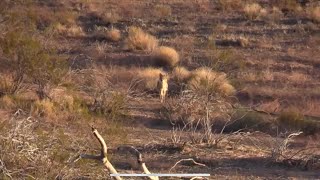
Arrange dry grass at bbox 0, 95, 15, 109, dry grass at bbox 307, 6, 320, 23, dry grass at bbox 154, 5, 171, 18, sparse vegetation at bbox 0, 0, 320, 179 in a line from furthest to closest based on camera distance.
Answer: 1. dry grass at bbox 154, 5, 171, 18
2. dry grass at bbox 307, 6, 320, 23
3. dry grass at bbox 0, 95, 15, 109
4. sparse vegetation at bbox 0, 0, 320, 179

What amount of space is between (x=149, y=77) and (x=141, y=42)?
600 centimetres

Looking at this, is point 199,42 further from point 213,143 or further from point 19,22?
point 213,143

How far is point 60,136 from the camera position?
12.0 meters

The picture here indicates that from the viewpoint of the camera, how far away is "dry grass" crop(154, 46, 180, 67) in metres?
27.1

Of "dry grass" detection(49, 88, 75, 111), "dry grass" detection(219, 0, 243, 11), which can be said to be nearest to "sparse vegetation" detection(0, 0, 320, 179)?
"dry grass" detection(49, 88, 75, 111)

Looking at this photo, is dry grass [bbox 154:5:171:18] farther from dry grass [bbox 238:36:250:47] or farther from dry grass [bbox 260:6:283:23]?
dry grass [bbox 238:36:250:47]

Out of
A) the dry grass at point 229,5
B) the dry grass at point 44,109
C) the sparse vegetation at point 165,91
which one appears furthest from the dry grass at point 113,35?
the dry grass at point 44,109

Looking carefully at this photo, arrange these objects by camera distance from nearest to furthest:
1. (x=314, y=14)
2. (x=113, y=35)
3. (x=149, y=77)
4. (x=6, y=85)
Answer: (x=6, y=85)
(x=149, y=77)
(x=113, y=35)
(x=314, y=14)

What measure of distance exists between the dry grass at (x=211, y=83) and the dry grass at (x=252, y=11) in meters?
12.7

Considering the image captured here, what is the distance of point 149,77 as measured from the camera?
77.8ft

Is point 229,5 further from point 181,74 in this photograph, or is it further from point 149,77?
point 149,77

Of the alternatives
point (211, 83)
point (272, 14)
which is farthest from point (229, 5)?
point (211, 83)

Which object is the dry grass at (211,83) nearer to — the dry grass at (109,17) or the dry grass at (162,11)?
the dry grass at (109,17)

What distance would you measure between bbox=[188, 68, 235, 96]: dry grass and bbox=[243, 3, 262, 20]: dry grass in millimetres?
Result: 12675
